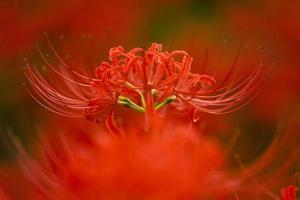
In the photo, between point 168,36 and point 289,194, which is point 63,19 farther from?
point 289,194

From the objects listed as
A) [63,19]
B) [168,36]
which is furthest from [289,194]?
[63,19]

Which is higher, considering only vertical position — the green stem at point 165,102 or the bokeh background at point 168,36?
the bokeh background at point 168,36

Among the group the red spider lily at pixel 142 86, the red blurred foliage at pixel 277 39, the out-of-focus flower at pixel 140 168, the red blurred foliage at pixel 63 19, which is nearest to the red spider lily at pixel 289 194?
the out-of-focus flower at pixel 140 168

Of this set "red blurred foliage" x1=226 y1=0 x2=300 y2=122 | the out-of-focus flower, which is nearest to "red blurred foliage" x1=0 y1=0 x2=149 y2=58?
"red blurred foliage" x1=226 y1=0 x2=300 y2=122

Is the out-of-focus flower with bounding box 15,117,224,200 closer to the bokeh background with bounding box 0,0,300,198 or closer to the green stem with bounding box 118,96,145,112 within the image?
the green stem with bounding box 118,96,145,112

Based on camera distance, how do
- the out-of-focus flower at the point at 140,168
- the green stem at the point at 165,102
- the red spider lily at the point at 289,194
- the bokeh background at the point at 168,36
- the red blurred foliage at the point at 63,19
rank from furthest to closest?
1. the red blurred foliage at the point at 63,19
2. the bokeh background at the point at 168,36
3. the green stem at the point at 165,102
4. the red spider lily at the point at 289,194
5. the out-of-focus flower at the point at 140,168

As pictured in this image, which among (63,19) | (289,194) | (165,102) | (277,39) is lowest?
(289,194)

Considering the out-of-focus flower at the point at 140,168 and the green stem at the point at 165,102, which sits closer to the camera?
the out-of-focus flower at the point at 140,168

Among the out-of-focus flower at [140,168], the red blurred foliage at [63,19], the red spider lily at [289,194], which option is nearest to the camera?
the out-of-focus flower at [140,168]

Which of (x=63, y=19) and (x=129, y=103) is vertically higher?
(x=63, y=19)

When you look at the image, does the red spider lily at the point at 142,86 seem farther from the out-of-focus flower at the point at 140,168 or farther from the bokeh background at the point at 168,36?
the bokeh background at the point at 168,36
